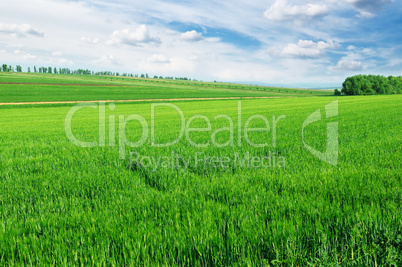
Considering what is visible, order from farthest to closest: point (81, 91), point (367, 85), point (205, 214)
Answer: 1. point (367, 85)
2. point (81, 91)
3. point (205, 214)

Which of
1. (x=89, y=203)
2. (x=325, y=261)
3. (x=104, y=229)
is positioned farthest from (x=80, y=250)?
(x=325, y=261)

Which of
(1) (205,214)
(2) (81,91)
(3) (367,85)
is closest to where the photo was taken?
(1) (205,214)

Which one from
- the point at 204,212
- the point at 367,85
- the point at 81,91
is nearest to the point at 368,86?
the point at 367,85

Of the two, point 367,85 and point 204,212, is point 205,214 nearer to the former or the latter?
point 204,212

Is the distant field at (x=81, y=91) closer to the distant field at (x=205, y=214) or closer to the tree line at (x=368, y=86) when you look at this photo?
the tree line at (x=368, y=86)

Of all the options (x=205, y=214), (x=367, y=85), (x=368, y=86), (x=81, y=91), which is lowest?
(x=205, y=214)

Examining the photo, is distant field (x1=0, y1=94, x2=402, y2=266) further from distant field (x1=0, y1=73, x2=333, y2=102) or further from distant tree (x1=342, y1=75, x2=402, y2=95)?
distant tree (x1=342, y1=75, x2=402, y2=95)

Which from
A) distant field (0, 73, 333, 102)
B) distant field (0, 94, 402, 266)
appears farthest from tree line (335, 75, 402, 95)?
distant field (0, 94, 402, 266)

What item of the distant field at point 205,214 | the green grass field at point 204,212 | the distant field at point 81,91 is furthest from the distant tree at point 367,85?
the distant field at point 205,214

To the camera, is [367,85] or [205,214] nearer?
[205,214]

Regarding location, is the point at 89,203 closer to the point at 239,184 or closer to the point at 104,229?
the point at 104,229

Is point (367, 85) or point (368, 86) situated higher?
point (367, 85)

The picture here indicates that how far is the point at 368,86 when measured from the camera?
120 metres

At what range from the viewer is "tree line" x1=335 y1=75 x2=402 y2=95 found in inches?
4746
